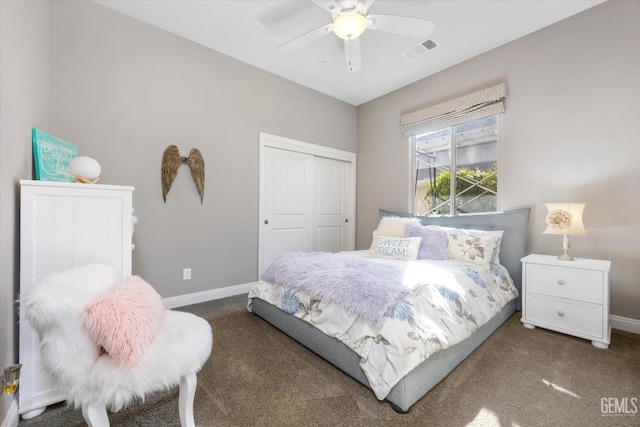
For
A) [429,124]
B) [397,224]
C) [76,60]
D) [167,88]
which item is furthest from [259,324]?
[429,124]

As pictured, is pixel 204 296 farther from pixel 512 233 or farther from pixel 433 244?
pixel 512 233

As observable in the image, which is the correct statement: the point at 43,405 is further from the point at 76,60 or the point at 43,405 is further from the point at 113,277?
the point at 76,60

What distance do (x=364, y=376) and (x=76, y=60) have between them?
330cm

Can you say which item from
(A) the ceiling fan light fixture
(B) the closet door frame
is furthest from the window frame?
(A) the ceiling fan light fixture

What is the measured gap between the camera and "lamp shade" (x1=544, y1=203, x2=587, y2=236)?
2.14m

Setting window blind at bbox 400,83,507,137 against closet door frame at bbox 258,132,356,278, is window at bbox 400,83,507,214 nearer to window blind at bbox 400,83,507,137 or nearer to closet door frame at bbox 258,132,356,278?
window blind at bbox 400,83,507,137

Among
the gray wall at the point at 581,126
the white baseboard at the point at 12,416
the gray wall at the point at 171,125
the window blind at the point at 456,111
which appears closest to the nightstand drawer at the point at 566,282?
the gray wall at the point at 581,126

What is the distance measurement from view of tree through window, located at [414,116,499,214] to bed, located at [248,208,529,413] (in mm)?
321

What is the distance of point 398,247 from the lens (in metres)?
2.78

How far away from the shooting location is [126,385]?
37.7 inches

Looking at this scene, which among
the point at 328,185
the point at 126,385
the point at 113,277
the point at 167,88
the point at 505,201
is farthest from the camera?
the point at 328,185

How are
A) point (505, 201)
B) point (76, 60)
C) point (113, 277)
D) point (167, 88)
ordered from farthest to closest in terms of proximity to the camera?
point (505, 201) → point (167, 88) → point (76, 60) → point (113, 277)

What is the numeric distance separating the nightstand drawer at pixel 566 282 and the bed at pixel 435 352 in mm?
325

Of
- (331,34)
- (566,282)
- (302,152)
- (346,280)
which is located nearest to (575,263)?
(566,282)
